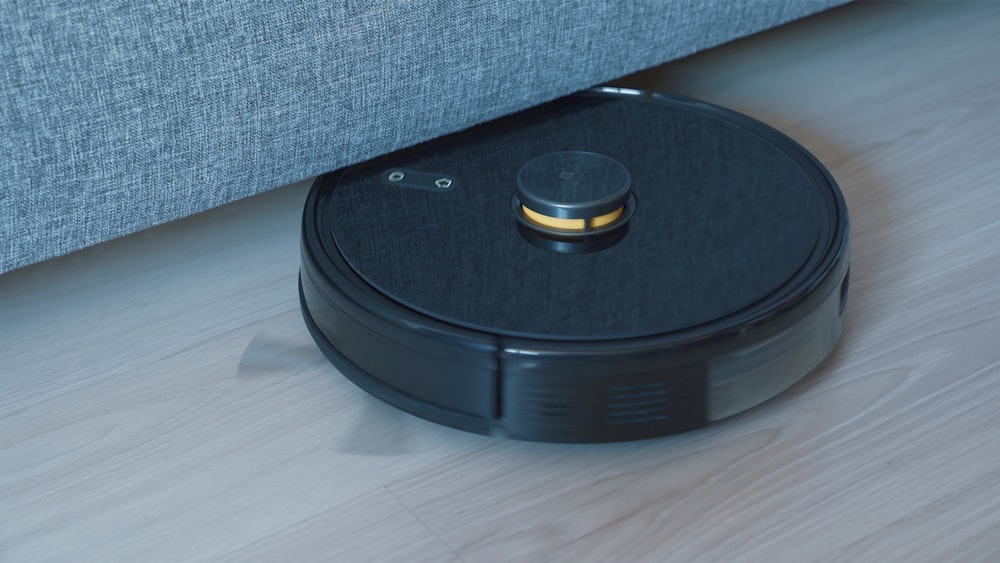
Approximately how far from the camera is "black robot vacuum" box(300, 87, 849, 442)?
76 cm

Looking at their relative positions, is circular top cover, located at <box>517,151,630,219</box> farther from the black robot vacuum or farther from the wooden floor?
the wooden floor

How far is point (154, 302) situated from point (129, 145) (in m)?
0.17

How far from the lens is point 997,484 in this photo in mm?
750

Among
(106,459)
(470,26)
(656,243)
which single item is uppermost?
(470,26)

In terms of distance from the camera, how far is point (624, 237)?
0.86 m

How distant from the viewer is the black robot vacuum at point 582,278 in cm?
76

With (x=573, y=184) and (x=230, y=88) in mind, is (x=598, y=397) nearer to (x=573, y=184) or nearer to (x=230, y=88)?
(x=573, y=184)

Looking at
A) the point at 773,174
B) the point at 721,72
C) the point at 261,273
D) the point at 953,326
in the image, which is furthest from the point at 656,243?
the point at 721,72

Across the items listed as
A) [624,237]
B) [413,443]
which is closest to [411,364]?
[413,443]

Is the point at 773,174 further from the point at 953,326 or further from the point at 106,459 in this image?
the point at 106,459

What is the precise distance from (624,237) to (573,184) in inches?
2.5

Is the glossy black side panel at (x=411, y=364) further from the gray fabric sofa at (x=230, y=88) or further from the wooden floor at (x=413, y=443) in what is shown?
the gray fabric sofa at (x=230, y=88)

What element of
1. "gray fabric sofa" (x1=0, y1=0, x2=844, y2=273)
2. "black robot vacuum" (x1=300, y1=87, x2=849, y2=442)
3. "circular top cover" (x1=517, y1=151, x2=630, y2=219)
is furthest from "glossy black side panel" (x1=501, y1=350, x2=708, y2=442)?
"gray fabric sofa" (x1=0, y1=0, x2=844, y2=273)

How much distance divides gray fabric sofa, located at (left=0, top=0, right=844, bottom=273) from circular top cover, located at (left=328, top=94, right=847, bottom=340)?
0.05 meters
